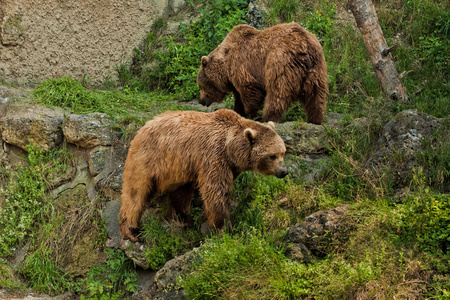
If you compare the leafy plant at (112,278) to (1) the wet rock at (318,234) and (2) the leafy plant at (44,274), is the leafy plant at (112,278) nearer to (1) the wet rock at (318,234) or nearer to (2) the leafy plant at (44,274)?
(2) the leafy plant at (44,274)

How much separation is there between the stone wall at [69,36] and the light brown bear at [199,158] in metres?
4.39

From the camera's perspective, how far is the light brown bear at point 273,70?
7.26 m

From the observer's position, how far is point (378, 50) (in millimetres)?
8148

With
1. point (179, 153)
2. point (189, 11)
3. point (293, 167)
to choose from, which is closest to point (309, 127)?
point (293, 167)

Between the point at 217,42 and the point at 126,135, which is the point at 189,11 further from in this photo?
the point at 126,135

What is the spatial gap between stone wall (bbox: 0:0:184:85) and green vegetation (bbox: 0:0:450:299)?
15.2 inches

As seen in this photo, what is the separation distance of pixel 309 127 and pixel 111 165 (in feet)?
9.88

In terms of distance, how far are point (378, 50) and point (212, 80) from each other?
277 cm

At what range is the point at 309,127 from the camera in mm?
7355

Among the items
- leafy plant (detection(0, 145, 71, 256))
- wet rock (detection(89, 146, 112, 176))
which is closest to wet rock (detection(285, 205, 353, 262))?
wet rock (detection(89, 146, 112, 176))

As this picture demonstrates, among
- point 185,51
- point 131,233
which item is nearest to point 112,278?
point 131,233

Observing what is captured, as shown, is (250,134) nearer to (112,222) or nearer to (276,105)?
(276,105)

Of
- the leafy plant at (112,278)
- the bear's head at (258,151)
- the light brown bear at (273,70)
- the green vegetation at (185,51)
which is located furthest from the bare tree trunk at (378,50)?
the leafy plant at (112,278)

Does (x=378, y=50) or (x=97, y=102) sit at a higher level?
(x=378, y=50)
